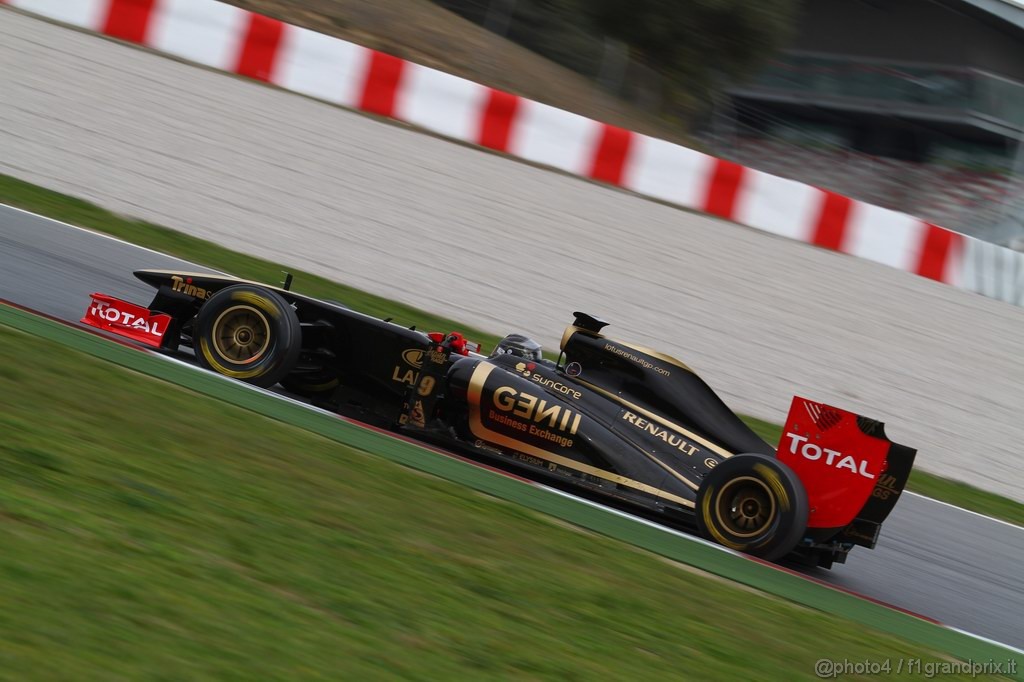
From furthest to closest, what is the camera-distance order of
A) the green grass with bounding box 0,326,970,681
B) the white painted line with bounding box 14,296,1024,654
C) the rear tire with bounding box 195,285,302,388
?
the rear tire with bounding box 195,285,302,388
the white painted line with bounding box 14,296,1024,654
the green grass with bounding box 0,326,970,681

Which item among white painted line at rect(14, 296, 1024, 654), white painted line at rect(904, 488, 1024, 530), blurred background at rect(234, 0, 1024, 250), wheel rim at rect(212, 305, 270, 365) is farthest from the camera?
blurred background at rect(234, 0, 1024, 250)

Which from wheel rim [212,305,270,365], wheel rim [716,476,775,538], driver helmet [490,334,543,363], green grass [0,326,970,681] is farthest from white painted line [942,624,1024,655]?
wheel rim [212,305,270,365]

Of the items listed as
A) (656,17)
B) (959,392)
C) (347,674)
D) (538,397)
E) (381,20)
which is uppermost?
(656,17)

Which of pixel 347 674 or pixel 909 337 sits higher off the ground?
pixel 909 337

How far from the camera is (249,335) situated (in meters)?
6.56

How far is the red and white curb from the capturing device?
1049 centimetres

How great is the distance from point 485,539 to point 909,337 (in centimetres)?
613

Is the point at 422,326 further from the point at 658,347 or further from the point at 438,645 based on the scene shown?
the point at 438,645

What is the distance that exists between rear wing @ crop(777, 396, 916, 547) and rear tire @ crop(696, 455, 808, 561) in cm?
14

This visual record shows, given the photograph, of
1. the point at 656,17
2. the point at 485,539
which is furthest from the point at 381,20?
the point at 485,539

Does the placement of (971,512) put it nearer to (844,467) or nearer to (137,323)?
(844,467)

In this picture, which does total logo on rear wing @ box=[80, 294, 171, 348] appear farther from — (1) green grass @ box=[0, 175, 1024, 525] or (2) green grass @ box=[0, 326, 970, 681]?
(1) green grass @ box=[0, 175, 1024, 525]

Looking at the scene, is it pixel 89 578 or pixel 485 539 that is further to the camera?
pixel 485 539

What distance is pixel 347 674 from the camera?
3.17m
